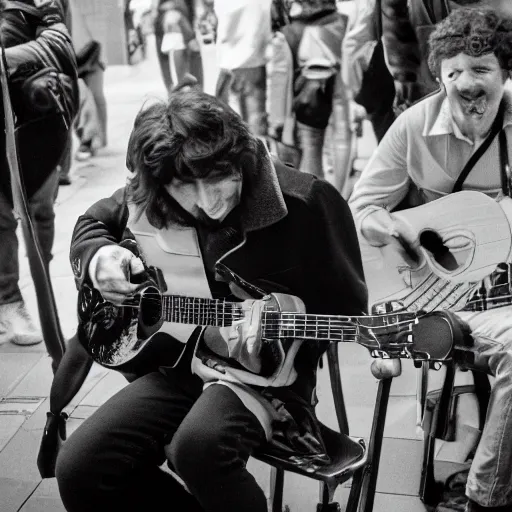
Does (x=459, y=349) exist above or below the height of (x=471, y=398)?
above

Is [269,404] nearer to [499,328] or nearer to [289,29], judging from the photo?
[499,328]

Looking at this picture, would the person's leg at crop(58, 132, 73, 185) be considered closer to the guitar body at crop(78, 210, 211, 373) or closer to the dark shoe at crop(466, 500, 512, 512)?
the guitar body at crop(78, 210, 211, 373)

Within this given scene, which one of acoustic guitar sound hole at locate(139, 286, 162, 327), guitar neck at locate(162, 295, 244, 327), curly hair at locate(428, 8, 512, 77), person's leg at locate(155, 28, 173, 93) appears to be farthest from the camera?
person's leg at locate(155, 28, 173, 93)

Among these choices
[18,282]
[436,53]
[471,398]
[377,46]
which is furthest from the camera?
[18,282]

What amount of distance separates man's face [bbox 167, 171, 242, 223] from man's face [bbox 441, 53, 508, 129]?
0.55m

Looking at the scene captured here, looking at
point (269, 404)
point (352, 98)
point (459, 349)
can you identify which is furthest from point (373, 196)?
point (269, 404)

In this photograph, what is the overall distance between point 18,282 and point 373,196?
1202mm

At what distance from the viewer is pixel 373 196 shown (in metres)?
2.11

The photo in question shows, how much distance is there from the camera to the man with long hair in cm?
194

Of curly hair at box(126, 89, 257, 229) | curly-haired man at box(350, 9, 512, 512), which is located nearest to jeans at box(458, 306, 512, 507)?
curly-haired man at box(350, 9, 512, 512)

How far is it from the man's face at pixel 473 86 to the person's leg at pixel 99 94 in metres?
1.00

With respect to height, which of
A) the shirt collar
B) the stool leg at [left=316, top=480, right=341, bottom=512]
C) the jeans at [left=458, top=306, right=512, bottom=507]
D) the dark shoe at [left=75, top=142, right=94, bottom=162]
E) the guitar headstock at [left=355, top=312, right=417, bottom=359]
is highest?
the shirt collar

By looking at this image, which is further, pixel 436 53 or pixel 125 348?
pixel 125 348

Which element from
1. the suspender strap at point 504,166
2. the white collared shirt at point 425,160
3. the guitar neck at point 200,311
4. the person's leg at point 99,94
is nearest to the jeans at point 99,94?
the person's leg at point 99,94
